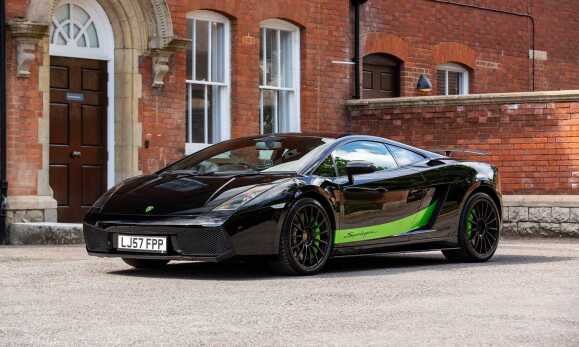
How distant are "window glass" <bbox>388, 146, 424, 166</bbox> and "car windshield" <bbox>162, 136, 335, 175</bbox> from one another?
77 centimetres

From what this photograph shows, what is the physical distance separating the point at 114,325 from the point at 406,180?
4922mm

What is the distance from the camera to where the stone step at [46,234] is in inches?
582

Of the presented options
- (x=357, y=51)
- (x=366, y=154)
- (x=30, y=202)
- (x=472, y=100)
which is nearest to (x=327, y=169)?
(x=366, y=154)

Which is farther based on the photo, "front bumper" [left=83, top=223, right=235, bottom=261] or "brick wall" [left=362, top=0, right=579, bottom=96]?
"brick wall" [left=362, top=0, right=579, bottom=96]

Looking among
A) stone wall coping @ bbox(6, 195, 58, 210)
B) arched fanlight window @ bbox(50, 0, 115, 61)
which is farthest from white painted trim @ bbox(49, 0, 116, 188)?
stone wall coping @ bbox(6, 195, 58, 210)

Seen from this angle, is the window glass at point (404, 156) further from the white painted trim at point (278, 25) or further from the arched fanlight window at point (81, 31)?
the white painted trim at point (278, 25)

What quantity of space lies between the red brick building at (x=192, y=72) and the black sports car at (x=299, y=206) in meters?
5.39

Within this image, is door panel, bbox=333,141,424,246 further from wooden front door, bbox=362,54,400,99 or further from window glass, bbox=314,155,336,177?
wooden front door, bbox=362,54,400,99

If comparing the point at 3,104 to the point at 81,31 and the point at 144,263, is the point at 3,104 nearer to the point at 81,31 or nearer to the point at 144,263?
the point at 81,31

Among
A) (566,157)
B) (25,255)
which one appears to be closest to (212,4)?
(566,157)

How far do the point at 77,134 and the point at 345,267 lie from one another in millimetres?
7011

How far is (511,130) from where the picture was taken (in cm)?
1939

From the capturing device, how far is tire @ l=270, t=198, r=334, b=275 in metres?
10.0

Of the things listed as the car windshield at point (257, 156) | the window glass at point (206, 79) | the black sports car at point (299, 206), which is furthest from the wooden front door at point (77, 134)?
the black sports car at point (299, 206)
